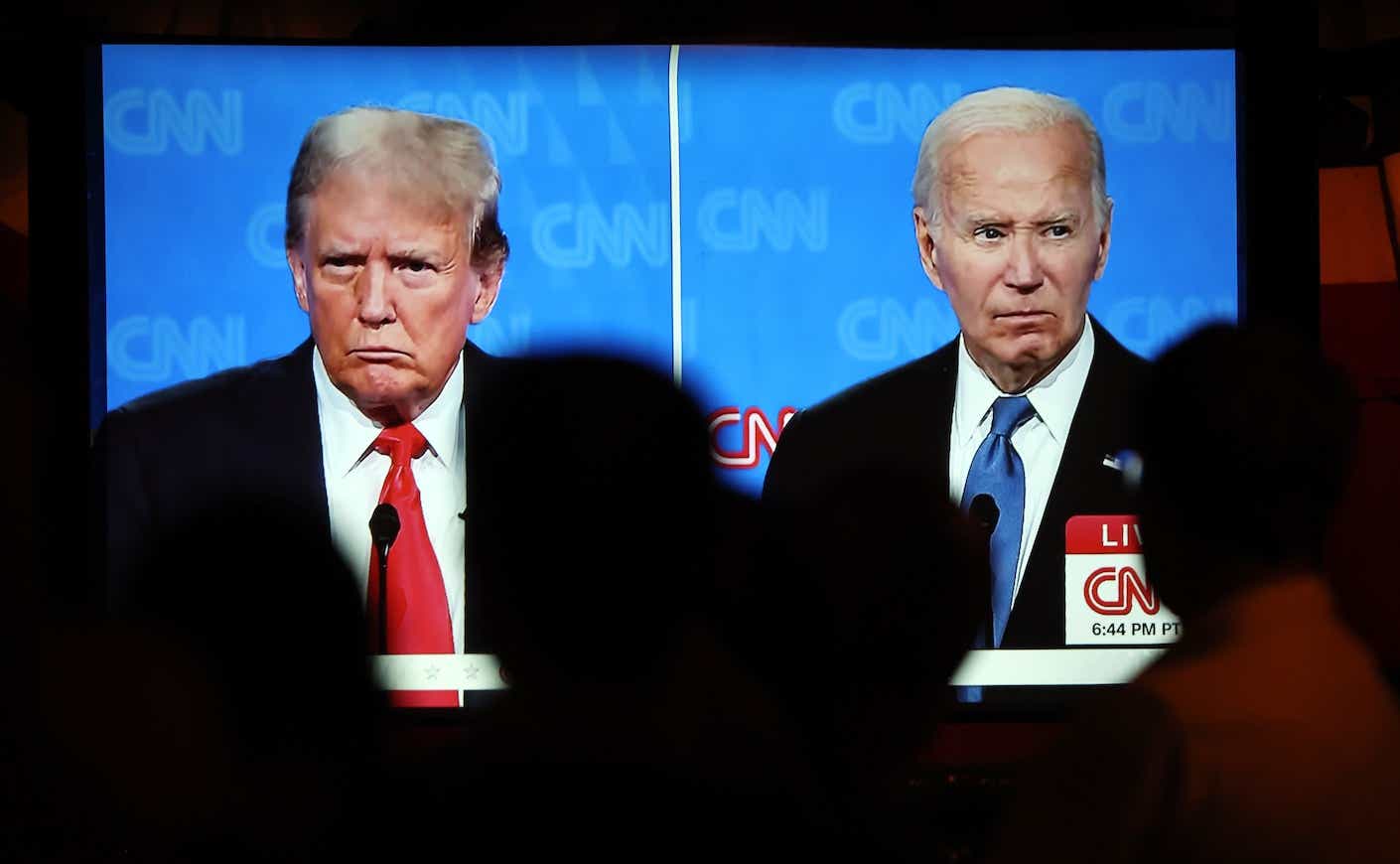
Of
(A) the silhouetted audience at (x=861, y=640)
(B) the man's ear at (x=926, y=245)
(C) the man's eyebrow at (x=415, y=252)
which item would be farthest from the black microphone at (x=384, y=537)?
(B) the man's ear at (x=926, y=245)

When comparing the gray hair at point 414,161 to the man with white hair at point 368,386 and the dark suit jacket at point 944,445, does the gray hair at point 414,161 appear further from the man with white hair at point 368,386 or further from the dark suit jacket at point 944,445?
the dark suit jacket at point 944,445

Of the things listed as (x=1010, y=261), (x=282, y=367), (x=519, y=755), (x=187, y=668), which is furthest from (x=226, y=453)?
(x=519, y=755)

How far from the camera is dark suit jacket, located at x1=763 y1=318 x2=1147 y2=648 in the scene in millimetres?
2613

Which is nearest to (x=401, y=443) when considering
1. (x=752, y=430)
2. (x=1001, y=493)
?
(x=752, y=430)

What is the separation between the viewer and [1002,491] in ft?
8.64

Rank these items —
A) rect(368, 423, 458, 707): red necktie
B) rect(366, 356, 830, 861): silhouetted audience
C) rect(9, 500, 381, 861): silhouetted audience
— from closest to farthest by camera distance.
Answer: rect(366, 356, 830, 861): silhouetted audience, rect(9, 500, 381, 861): silhouetted audience, rect(368, 423, 458, 707): red necktie

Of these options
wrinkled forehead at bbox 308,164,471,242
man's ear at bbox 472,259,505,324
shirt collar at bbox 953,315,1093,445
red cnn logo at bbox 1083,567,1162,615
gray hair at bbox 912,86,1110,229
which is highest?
gray hair at bbox 912,86,1110,229

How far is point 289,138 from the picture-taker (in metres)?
2.61

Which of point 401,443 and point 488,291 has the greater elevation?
point 488,291

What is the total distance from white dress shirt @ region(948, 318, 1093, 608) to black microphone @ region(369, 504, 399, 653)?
981 millimetres

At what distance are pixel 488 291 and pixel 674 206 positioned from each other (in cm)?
36

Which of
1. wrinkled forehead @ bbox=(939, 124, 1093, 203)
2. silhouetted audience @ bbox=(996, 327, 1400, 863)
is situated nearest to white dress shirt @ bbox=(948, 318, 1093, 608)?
wrinkled forehead @ bbox=(939, 124, 1093, 203)

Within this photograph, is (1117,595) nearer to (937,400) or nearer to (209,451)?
(937,400)

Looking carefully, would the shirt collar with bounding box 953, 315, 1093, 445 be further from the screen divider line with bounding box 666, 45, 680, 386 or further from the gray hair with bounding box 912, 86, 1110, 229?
the screen divider line with bounding box 666, 45, 680, 386
